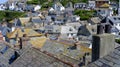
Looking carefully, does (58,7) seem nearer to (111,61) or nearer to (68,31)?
(68,31)

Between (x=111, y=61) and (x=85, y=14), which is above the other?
(x=111, y=61)

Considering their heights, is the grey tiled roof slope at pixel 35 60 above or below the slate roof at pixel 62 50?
above

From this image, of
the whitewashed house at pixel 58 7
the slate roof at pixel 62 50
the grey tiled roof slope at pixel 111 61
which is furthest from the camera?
the whitewashed house at pixel 58 7

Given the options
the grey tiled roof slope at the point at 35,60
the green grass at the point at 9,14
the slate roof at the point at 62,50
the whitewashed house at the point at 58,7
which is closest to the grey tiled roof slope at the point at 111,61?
the grey tiled roof slope at the point at 35,60

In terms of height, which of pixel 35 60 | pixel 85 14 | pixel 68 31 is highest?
pixel 35 60

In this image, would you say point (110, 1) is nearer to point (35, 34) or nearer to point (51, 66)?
point (35, 34)

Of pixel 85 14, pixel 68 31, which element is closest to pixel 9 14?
pixel 85 14

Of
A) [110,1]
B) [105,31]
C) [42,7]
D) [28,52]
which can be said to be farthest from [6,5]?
[105,31]

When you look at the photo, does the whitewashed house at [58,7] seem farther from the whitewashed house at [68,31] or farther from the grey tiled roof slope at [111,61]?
the grey tiled roof slope at [111,61]

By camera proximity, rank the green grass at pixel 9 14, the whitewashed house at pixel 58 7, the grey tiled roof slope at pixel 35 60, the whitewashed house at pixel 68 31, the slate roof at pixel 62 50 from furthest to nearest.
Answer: the whitewashed house at pixel 58 7 → the green grass at pixel 9 14 → the whitewashed house at pixel 68 31 → the slate roof at pixel 62 50 → the grey tiled roof slope at pixel 35 60
